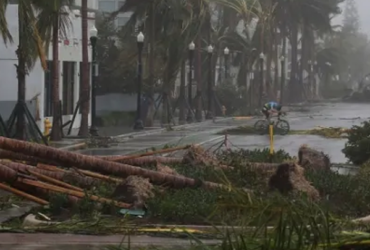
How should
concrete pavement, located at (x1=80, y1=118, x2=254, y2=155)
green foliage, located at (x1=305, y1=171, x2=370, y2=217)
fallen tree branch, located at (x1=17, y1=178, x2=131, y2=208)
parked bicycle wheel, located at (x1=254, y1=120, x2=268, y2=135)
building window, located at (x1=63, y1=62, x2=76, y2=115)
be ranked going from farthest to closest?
building window, located at (x1=63, y1=62, x2=76, y2=115)
parked bicycle wheel, located at (x1=254, y1=120, x2=268, y2=135)
concrete pavement, located at (x1=80, y1=118, x2=254, y2=155)
green foliage, located at (x1=305, y1=171, x2=370, y2=217)
fallen tree branch, located at (x1=17, y1=178, x2=131, y2=208)

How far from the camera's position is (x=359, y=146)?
22.5 m

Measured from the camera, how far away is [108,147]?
104ft

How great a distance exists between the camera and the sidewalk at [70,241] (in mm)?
10375

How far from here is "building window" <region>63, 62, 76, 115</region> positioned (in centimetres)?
4556

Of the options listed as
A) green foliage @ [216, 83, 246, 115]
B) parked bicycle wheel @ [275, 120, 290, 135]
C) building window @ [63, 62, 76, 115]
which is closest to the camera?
parked bicycle wheel @ [275, 120, 290, 135]

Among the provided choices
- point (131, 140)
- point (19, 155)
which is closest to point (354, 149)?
point (19, 155)

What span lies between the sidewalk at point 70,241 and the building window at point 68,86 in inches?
1359

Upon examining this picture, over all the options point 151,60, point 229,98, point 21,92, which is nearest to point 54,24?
point 21,92

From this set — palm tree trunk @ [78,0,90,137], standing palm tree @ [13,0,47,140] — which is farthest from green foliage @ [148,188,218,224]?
palm tree trunk @ [78,0,90,137]

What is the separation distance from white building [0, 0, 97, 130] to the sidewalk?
25652 mm

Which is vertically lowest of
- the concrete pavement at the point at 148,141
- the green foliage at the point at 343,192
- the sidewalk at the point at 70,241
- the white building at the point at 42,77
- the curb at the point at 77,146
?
the concrete pavement at the point at 148,141

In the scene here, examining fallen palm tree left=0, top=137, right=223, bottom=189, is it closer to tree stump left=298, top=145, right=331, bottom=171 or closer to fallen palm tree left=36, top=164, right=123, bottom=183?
fallen palm tree left=36, top=164, right=123, bottom=183

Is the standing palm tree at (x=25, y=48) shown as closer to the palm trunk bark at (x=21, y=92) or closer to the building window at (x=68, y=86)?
the palm trunk bark at (x=21, y=92)

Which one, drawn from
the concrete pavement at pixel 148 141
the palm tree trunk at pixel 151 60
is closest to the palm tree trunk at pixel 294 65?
the palm tree trunk at pixel 151 60
